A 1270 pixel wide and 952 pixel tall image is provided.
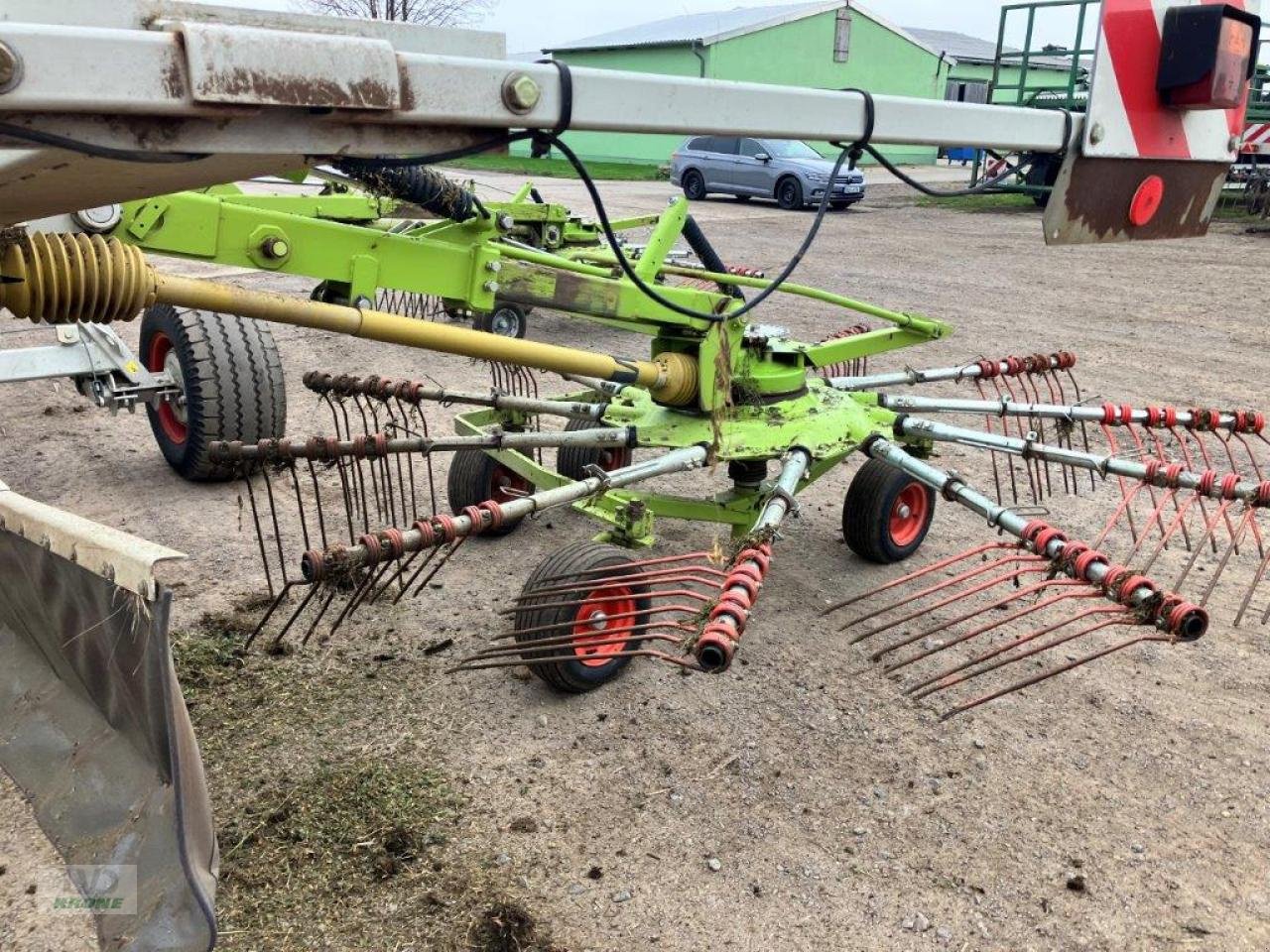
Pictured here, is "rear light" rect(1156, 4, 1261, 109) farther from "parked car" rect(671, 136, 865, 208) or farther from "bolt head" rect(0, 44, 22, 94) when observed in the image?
"parked car" rect(671, 136, 865, 208)

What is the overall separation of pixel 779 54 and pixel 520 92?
31.8 metres

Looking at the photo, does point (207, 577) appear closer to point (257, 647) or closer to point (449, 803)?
point (257, 647)

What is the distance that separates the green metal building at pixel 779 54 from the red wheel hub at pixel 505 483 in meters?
26.4

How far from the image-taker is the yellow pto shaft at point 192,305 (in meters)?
1.95

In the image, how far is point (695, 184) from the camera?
19547mm

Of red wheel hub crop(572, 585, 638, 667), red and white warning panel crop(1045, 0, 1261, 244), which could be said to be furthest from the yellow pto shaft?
red and white warning panel crop(1045, 0, 1261, 244)

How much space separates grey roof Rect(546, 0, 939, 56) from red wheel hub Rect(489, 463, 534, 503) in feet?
88.0

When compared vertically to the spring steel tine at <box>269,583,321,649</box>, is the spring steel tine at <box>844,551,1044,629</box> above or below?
above

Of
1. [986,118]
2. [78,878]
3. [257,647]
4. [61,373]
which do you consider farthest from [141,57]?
[61,373]

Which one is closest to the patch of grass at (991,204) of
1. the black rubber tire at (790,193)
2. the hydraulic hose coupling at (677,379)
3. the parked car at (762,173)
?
the parked car at (762,173)

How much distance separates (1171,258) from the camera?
11.4 metres

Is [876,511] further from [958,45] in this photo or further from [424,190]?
[958,45]

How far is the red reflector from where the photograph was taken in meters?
2.43

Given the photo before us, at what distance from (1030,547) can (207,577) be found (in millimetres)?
2854
